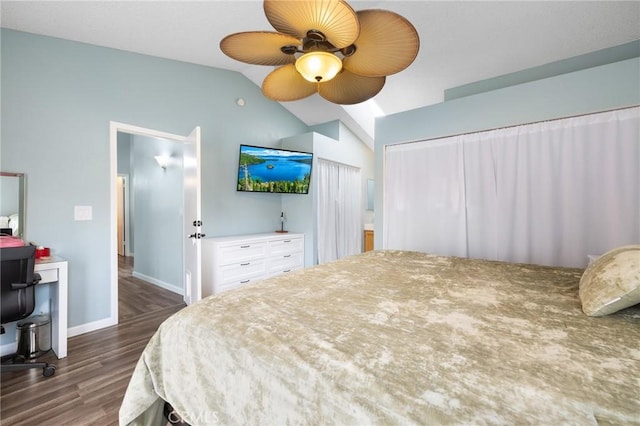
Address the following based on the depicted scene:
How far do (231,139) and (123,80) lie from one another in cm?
136

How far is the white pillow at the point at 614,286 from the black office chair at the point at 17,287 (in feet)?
10.2

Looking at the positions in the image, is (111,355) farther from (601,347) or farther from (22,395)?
(601,347)

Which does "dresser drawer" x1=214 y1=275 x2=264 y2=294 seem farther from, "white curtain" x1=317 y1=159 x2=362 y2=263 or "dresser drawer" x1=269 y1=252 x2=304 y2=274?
"white curtain" x1=317 y1=159 x2=362 y2=263

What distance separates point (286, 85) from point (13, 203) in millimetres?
2459

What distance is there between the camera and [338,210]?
4965 millimetres

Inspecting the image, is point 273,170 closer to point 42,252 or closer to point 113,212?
point 113,212

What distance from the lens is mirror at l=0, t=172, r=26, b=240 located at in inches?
86.9

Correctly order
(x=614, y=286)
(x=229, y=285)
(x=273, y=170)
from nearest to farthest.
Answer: (x=614, y=286) → (x=229, y=285) → (x=273, y=170)

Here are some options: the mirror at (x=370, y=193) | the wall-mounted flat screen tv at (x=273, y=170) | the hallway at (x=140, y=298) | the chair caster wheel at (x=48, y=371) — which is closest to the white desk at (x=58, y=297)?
the chair caster wheel at (x=48, y=371)

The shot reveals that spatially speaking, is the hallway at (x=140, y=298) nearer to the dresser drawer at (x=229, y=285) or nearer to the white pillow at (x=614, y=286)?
the dresser drawer at (x=229, y=285)

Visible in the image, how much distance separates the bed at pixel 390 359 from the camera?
0.58m

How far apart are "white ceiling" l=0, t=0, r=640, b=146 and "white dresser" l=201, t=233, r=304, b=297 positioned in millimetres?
2255

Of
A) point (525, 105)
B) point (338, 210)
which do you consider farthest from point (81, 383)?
point (525, 105)

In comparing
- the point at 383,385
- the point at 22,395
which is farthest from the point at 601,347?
the point at 22,395
